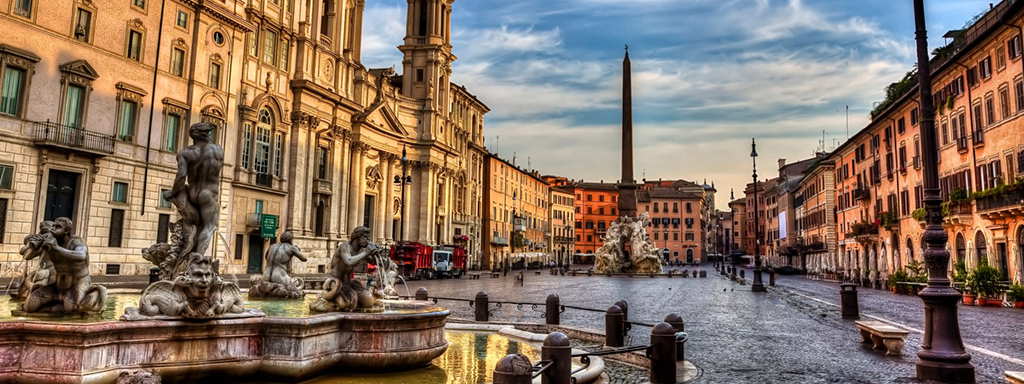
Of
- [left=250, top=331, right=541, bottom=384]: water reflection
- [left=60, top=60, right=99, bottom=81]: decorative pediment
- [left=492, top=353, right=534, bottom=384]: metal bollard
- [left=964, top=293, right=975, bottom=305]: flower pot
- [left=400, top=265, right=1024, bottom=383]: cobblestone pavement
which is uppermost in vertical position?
[left=60, top=60, right=99, bottom=81]: decorative pediment

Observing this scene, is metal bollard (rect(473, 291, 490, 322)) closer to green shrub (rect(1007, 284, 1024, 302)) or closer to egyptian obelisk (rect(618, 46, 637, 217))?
green shrub (rect(1007, 284, 1024, 302))

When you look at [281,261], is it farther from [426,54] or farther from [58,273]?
[426,54]

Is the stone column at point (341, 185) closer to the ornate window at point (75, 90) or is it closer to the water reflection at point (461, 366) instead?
the ornate window at point (75, 90)

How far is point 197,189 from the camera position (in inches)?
288

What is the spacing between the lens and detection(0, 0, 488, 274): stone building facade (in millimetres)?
23438

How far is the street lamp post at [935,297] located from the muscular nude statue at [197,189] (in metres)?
8.19

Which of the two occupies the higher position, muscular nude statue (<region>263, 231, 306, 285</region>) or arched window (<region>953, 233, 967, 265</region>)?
arched window (<region>953, 233, 967, 265</region>)

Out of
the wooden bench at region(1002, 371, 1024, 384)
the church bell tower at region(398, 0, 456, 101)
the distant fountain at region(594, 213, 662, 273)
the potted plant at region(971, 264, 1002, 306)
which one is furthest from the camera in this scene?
the church bell tower at region(398, 0, 456, 101)

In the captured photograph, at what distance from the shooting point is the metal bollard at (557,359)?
5.77 metres

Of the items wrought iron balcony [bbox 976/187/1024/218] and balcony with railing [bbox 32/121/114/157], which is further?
balcony with railing [bbox 32/121/114/157]

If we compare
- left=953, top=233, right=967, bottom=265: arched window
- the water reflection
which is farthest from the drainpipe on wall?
left=953, top=233, right=967, bottom=265: arched window

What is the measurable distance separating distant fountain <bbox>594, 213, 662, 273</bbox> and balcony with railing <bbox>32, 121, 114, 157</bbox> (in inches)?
1307

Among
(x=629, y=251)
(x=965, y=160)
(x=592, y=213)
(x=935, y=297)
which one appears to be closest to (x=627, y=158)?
(x=629, y=251)

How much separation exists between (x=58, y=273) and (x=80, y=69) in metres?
22.7
